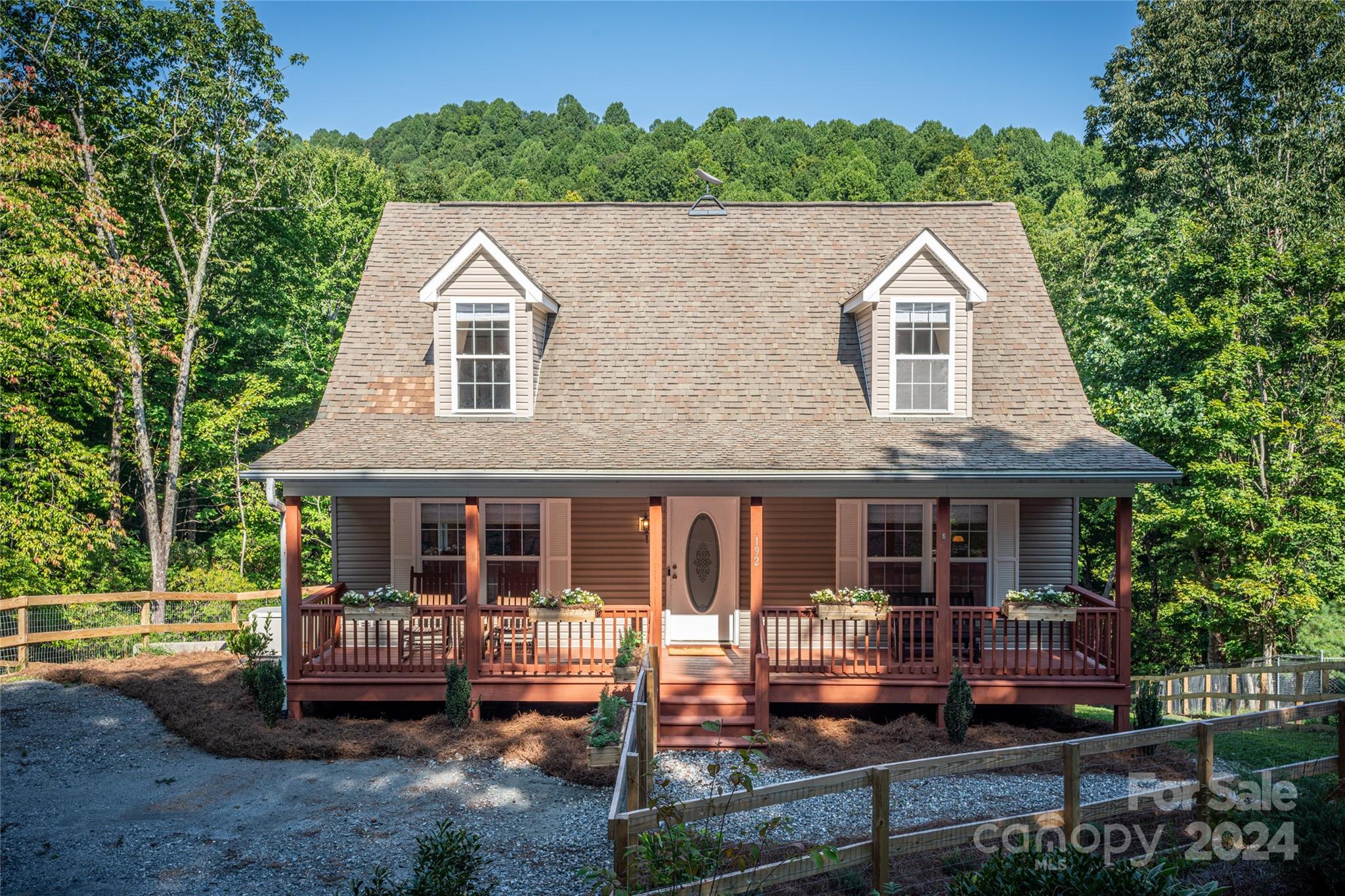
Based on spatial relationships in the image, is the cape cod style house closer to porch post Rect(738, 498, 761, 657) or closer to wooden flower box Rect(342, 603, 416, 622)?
porch post Rect(738, 498, 761, 657)

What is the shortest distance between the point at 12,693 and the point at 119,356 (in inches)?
390

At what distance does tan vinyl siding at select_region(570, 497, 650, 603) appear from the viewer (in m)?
13.3

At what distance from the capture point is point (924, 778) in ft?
20.8

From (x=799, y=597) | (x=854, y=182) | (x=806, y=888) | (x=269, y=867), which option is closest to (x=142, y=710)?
(x=269, y=867)

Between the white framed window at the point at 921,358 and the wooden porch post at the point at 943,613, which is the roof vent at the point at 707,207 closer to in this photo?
the white framed window at the point at 921,358

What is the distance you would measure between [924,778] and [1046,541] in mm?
7986

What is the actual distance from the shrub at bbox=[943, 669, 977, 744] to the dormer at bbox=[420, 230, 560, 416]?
6968 mm

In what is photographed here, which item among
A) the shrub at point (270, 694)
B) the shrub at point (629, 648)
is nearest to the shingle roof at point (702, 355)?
the shrub at point (629, 648)

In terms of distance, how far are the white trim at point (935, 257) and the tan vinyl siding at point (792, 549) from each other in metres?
3.26

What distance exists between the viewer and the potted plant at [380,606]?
1119cm

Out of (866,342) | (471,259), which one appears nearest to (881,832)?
(866,342)

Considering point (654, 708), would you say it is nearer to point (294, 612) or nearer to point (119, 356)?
point (294, 612)

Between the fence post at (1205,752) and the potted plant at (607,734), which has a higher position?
the fence post at (1205,752)

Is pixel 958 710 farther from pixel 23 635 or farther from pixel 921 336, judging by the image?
pixel 23 635
